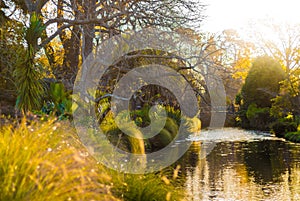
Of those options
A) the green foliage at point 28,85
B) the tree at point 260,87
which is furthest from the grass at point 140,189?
the tree at point 260,87

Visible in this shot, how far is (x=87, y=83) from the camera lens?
15.0 meters

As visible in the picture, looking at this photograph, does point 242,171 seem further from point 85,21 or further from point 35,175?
point 35,175

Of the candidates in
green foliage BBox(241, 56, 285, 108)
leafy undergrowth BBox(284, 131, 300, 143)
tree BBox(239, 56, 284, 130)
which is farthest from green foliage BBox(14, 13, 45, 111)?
green foliage BBox(241, 56, 285, 108)

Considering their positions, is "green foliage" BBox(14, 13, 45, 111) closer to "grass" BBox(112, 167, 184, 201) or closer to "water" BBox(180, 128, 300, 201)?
Answer: "water" BBox(180, 128, 300, 201)

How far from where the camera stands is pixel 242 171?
1325cm

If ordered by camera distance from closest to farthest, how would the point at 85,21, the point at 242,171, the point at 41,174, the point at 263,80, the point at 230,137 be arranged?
the point at 41,174 < the point at 242,171 < the point at 85,21 < the point at 230,137 < the point at 263,80

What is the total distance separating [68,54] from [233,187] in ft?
37.5

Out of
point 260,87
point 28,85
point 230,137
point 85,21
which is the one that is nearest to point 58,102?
point 28,85

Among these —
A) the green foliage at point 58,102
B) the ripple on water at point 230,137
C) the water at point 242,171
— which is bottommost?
the water at point 242,171

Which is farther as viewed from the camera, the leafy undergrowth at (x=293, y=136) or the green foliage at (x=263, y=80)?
the green foliage at (x=263, y=80)

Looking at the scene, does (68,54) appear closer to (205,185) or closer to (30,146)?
(205,185)

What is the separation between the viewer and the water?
10.0m

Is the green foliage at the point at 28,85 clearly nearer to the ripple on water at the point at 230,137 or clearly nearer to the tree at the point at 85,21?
the tree at the point at 85,21

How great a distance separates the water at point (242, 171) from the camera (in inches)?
394
